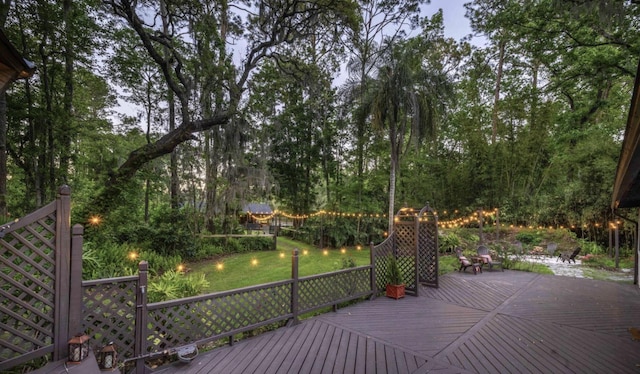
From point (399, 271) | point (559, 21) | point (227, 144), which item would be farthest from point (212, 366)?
point (559, 21)

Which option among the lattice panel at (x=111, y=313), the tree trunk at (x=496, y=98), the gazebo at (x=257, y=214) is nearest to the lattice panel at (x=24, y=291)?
the lattice panel at (x=111, y=313)

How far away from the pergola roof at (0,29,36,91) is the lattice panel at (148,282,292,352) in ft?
8.02

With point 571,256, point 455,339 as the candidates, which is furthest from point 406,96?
point 571,256

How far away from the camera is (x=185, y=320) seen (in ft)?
10.6

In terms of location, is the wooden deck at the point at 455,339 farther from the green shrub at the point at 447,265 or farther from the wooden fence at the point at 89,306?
the green shrub at the point at 447,265

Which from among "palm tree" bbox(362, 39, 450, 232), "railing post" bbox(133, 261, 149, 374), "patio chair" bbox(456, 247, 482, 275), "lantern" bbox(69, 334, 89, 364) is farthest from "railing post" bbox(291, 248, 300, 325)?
"palm tree" bbox(362, 39, 450, 232)

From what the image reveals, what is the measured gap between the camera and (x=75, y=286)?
249 cm

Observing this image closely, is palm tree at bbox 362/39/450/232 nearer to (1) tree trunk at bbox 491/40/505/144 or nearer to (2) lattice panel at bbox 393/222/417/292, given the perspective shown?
(2) lattice panel at bbox 393/222/417/292

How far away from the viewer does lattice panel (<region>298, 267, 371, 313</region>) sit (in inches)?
173

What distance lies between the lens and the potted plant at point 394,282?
5516 mm

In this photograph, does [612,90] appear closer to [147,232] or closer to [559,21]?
[559,21]

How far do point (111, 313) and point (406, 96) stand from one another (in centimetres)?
837

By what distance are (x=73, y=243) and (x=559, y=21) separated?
11.1 m

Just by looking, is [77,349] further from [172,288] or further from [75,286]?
[172,288]
